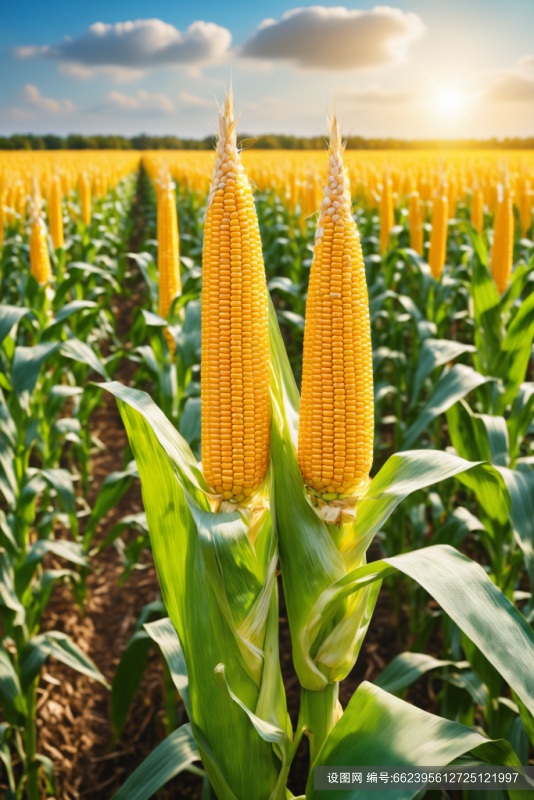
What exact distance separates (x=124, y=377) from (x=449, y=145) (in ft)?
360

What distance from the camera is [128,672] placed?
266cm

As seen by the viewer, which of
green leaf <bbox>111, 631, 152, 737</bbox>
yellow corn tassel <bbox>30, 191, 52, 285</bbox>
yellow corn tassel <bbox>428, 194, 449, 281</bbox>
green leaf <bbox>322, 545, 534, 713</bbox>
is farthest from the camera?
yellow corn tassel <bbox>428, 194, 449, 281</bbox>

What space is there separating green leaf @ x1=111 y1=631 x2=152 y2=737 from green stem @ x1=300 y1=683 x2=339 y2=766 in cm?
117

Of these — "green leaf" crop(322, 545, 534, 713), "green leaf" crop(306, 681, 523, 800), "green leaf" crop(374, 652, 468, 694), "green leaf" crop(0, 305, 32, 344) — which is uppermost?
"green leaf" crop(0, 305, 32, 344)

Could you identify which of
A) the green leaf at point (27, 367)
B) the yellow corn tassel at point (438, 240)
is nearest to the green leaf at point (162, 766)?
the green leaf at point (27, 367)

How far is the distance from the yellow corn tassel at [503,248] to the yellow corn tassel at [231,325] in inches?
146

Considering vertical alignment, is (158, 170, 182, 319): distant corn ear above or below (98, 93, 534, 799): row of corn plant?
above

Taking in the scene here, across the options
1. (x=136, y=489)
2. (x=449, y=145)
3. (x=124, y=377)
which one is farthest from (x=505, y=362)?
(x=449, y=145)

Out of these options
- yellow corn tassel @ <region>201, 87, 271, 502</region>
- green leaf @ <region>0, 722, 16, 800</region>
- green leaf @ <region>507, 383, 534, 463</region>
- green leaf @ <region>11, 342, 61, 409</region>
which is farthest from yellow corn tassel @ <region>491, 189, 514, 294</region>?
green leaf @ <region>0, 722, 16, 800</region>

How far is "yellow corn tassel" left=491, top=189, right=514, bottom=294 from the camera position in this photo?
453 cm

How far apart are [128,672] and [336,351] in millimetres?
2040

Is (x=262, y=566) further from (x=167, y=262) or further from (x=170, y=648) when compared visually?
(x=167, y=262)

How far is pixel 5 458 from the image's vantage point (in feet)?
11.3

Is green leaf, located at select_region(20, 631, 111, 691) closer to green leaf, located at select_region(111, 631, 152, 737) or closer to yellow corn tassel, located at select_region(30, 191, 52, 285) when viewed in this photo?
green leaf, located at select_region(111, 631, 152, 737)
